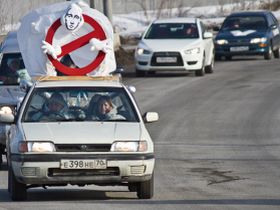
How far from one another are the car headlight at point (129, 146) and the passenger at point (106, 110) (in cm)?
73

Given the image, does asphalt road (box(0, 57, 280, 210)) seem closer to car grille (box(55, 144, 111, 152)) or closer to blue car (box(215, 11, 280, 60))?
blue car (box(215, 11, 280, 60))

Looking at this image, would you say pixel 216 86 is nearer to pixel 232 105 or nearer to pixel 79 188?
pixel 232 105

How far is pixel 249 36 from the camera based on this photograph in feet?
119

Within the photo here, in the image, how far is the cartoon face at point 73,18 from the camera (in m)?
16.5

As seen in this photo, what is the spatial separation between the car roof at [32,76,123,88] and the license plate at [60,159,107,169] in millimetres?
1577

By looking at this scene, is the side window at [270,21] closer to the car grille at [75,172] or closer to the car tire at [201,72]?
the car tire at [201,72]

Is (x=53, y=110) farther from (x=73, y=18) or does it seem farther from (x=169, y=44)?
(x=169, y=44)

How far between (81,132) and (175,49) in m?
18.5

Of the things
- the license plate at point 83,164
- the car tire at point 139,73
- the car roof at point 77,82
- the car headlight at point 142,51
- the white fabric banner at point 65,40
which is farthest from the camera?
the car tire at point 139,73

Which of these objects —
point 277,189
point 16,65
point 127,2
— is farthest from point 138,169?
point 127,2

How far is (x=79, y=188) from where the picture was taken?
621 inches

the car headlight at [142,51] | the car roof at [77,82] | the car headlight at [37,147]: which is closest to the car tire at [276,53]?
the car headlight at [142,51]

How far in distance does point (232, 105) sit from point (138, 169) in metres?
13.7

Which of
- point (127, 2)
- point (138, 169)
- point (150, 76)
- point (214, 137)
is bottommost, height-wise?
point (127, 2)
